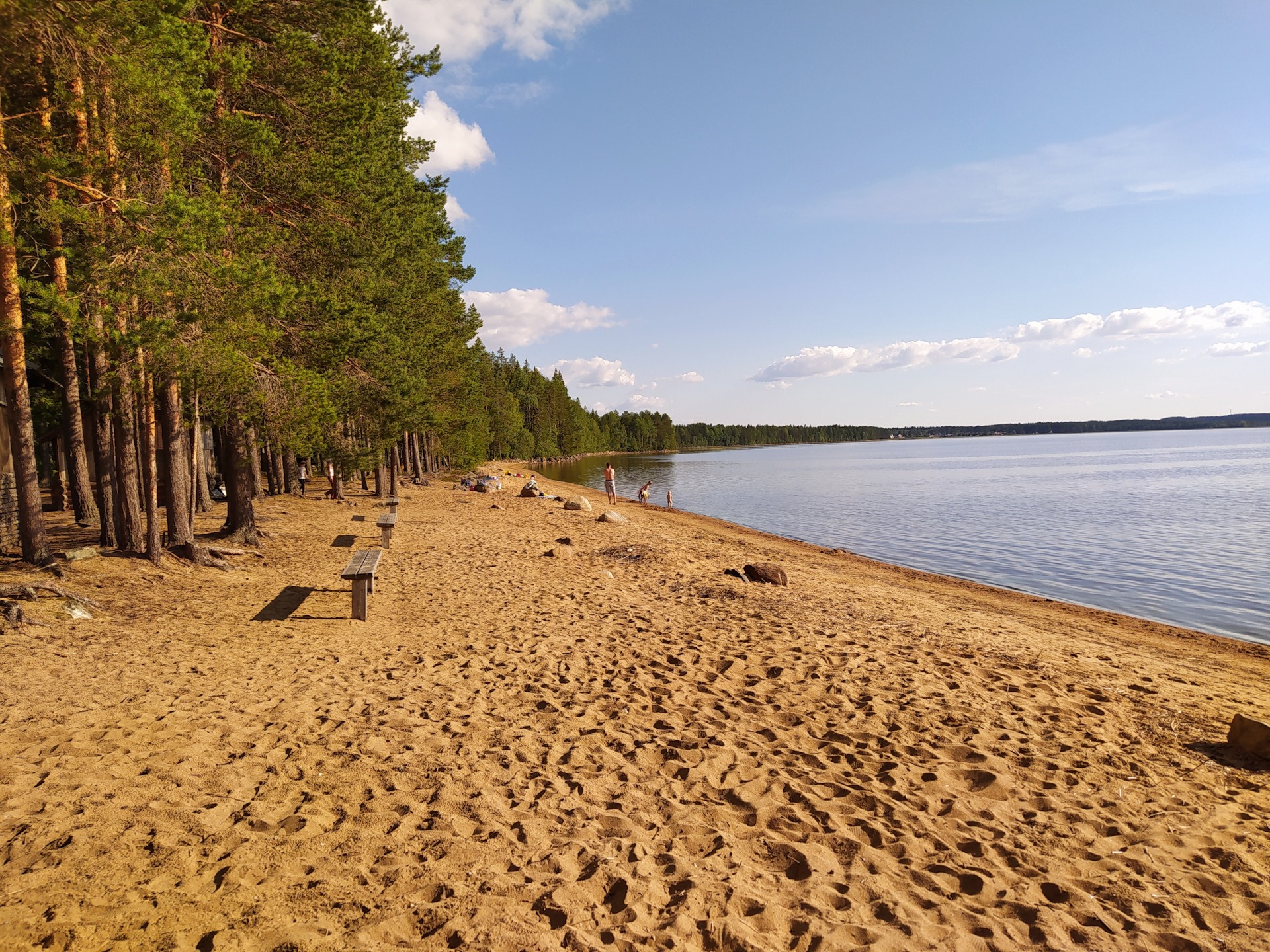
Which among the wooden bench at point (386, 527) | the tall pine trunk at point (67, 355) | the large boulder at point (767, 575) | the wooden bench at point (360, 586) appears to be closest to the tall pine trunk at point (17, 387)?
the tall pine trunk at point (67, 355)

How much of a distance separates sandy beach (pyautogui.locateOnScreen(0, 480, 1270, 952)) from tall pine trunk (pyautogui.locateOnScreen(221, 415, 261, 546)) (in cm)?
382

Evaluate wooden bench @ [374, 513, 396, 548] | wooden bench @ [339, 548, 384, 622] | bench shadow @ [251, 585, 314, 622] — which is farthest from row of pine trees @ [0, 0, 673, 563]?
wooden bench @ [339, 548, 384, 622]

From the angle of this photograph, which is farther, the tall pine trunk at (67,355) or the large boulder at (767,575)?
the large boulder at (767,575)

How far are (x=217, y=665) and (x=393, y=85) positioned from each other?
1239 centimetres

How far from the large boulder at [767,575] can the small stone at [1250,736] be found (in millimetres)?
7565

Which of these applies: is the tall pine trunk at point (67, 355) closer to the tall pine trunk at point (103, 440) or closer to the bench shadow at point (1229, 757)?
the tall pine trunk at point (103, 440)

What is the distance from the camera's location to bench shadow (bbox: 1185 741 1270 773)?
576 cm

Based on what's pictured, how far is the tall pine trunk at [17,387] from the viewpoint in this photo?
822cm

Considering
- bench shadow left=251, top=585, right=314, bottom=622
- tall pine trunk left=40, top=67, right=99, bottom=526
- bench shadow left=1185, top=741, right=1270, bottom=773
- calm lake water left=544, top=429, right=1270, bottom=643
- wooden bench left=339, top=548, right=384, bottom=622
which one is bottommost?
calm lake water left=544, top=429, right=1270, bottom=643

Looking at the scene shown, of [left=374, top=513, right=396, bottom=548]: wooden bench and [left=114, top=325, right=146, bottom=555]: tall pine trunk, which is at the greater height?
[left=114, top=325, right=146, bottom=555]: tall pine trunk

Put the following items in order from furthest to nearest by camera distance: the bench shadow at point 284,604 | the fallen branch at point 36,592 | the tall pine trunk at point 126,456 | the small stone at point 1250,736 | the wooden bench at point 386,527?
the wooden bench at point 386,527, the tall pine trunk at point 126,456, the bench shadow at point 284,604, the fallen branch at point 36,592, the small stone at point 1250,736

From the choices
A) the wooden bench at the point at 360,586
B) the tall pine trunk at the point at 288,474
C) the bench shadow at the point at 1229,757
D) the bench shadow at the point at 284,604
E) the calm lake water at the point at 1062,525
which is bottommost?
the calm lake water at the point at 1062,525

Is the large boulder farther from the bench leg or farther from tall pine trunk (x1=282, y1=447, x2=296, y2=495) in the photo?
tall pine trunk (x1=282, y1=447, x2=296, y2=495)

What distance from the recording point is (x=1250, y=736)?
19.7 ft
